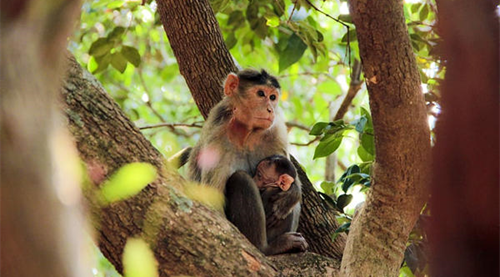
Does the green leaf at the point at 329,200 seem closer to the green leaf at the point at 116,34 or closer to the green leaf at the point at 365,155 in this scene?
the green leaf at the point at 365,155

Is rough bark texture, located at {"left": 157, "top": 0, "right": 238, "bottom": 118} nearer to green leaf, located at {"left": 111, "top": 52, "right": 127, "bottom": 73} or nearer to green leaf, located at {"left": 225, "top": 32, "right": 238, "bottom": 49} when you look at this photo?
green leaf, located at {"left": 111, "top": 52, "right": 127, "bottom": 73}

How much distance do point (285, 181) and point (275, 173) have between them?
22cm

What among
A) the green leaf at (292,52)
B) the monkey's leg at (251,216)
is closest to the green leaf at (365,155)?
the monkey's leg at (251,216)

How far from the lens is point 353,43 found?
24.2 feet

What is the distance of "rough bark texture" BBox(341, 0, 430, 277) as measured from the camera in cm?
344

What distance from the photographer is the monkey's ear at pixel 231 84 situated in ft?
20.6

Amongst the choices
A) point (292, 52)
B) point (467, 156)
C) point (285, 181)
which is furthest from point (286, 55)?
point (467, 156)

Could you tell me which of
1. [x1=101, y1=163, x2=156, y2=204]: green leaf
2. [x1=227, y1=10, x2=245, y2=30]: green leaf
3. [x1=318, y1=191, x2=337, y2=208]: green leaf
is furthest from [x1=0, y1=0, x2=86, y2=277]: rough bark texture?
[x1=227, y1=10, x2=245, y2=30]: green leaf

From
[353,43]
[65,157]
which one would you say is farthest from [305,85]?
[65,157]

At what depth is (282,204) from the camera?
5812 mm

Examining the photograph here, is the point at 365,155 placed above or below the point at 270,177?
above

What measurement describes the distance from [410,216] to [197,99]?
10.3 ft

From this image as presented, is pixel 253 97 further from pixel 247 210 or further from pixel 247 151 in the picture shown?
pixel 247 210

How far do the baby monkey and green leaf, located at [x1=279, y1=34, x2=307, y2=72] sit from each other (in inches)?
48.5
